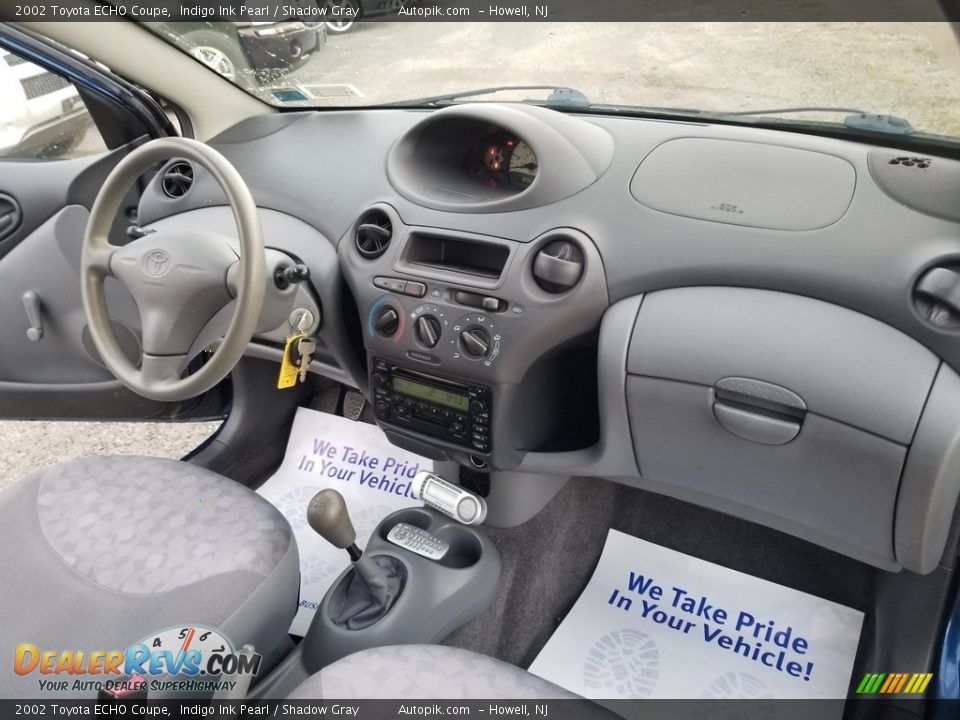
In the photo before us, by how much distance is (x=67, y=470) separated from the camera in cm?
134

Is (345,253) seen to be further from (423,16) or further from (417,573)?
(423,16)

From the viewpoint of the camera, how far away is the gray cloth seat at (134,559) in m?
1.09

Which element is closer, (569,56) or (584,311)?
(584,311)

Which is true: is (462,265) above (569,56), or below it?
below

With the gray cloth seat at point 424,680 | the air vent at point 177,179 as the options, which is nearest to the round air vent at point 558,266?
the gray cloth seat at point 424,680

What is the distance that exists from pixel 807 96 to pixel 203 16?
1299 millimetres

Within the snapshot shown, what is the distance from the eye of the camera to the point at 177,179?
66.7 inches

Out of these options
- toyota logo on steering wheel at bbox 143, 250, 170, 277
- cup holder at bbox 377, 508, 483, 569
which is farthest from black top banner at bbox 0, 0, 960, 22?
cup holder at bbox 377, 508, 483, 569

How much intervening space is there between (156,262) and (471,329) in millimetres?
534

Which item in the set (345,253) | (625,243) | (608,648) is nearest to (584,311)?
(625,243)

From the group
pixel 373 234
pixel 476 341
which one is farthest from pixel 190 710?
pixel 373 234

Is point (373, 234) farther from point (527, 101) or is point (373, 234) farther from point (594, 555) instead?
point (594, 555)

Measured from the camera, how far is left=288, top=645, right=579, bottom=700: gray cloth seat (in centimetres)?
95

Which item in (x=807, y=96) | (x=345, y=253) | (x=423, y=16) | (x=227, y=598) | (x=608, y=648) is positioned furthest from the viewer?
(x=423, y=16)
